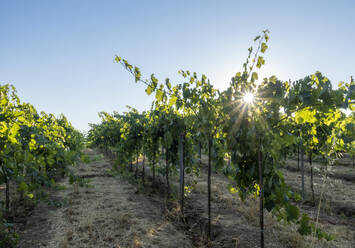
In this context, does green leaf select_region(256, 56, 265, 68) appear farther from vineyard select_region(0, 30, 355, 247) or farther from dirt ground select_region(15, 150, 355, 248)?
dirt ground select_region(15, 150, 355, 248)

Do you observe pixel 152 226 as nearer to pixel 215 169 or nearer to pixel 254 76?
pixel 215 169

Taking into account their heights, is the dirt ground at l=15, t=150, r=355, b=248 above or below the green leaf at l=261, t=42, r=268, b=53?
below

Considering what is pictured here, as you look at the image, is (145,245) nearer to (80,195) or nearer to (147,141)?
(80,195)

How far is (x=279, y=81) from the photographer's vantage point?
8.69 feet

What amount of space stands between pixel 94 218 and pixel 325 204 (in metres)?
6.97

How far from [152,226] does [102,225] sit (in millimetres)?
1105

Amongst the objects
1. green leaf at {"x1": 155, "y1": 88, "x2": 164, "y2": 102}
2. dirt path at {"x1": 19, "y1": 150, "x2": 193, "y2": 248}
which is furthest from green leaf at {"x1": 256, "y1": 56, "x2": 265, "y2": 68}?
dirt path at {"x1": 19, "y1": 150, "x2": 193, "y2": 248}

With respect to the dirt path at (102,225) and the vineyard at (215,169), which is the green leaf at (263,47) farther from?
the dirt path at (102,225)

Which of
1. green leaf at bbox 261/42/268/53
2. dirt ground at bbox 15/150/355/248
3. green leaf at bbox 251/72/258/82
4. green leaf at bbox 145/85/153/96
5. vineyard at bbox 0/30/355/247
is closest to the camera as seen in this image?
vineyard at bbox 0/30/355/247

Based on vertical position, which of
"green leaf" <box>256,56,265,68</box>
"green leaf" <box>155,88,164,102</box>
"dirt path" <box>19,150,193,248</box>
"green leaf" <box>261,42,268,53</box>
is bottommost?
"dirt path" <box>19,150,193,248</box>

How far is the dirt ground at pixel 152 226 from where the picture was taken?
4.07m

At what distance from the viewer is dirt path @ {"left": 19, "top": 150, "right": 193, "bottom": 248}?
4098mm

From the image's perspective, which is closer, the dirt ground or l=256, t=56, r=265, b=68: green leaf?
l=256, t=56, r=265, b=68: green leaf

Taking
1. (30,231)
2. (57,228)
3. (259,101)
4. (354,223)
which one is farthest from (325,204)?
(30,231)
